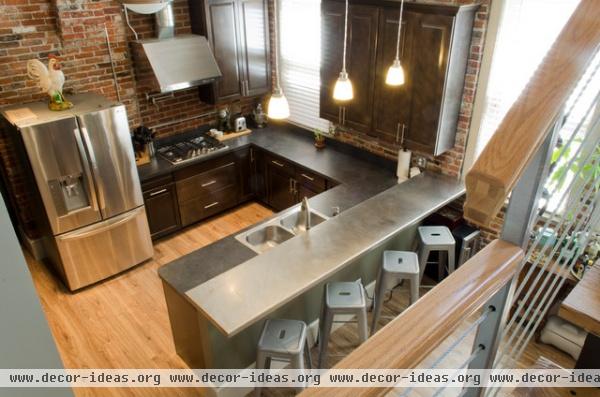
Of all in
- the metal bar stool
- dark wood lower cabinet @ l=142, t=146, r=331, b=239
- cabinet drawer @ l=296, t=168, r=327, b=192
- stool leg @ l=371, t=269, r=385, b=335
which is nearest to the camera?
the metal bar stool

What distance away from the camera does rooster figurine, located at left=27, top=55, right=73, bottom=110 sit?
12.6 ft

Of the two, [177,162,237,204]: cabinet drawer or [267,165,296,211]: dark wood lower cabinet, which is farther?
[267,165,296,211]: dark wood lower cabinet

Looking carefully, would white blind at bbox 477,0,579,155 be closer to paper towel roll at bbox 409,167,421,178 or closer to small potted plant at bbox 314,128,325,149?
paper towel roll at bbox 409,167,421,178

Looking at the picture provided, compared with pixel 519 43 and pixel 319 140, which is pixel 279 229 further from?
pixel 519 43

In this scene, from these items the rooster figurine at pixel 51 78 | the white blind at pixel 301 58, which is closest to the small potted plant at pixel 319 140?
the white blind at pixel 301 58

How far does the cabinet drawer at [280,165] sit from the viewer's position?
499 cm

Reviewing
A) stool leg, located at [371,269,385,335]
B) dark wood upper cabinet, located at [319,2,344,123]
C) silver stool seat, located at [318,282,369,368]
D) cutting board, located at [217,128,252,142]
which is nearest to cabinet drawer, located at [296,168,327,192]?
dark wood upper cabinet, located at [319,2,344,123]

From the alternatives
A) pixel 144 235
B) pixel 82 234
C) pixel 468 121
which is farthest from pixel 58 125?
pixel 468 121

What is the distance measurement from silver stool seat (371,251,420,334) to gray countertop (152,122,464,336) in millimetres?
300

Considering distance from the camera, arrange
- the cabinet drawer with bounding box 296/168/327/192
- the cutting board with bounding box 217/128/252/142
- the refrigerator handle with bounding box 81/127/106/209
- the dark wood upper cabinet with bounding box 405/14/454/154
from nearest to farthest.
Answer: the dark wood upper cabinet with bounding box 405/14/454/154 → the refrigerator handle with bounding box 81/127/106/209 → the cabinet drawer with bounding box 296/168/327/192 → the cutting board with bounding box 217/128/252/142

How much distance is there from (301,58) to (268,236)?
2.47 meters

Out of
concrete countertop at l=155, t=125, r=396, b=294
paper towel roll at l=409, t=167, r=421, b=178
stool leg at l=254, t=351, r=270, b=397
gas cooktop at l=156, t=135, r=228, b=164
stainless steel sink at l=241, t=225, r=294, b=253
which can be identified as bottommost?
stool leg at l=254, t=351, r=270, b=397

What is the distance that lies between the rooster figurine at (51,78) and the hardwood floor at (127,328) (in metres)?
1.75

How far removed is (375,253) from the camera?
405cm
